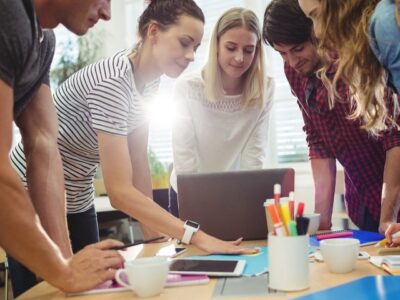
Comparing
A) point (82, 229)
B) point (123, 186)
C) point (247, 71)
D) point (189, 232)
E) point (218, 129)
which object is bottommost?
point (82, 229)

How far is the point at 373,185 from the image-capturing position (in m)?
1.67

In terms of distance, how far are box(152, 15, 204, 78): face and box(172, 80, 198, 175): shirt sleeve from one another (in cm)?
31

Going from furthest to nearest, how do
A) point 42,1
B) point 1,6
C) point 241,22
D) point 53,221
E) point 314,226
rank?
point 241,22
point 314,226
point 53,221
point 42,1
point 1,6

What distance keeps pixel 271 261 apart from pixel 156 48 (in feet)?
3.01

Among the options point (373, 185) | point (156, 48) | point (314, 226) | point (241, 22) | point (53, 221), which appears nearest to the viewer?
point (53, 221)

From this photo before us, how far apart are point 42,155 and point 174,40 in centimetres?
58

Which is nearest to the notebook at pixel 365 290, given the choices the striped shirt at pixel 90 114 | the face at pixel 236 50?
the striped shirt at pixel 90 114

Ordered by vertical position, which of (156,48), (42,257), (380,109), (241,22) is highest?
(241,22)

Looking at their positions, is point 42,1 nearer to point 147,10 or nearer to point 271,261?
point 147,10

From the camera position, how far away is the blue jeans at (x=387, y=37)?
2.97 feet

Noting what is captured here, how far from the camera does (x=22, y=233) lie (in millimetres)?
861

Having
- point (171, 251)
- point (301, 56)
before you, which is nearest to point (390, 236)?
point (171, 251)

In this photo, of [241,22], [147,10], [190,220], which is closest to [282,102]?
[241,22]

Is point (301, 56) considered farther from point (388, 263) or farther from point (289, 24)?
point (388, 263)
